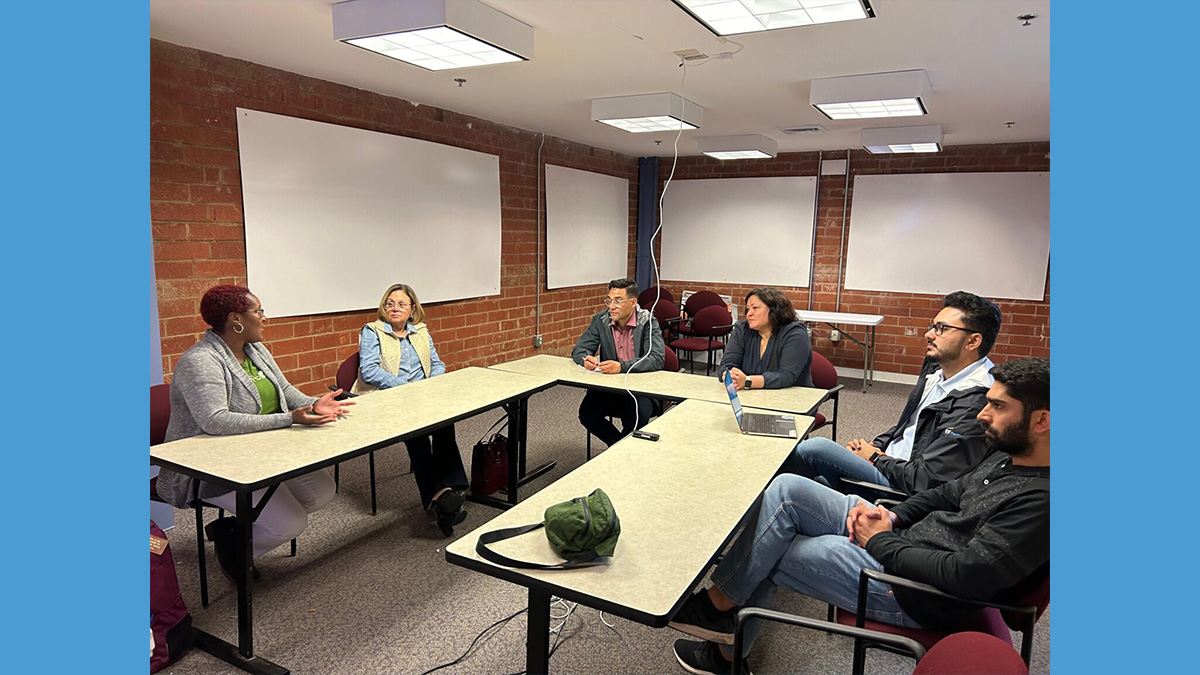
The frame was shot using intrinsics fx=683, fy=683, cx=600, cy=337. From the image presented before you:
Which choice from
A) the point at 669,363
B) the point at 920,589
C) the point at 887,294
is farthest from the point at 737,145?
the point at 920,589

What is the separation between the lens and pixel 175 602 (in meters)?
2.22

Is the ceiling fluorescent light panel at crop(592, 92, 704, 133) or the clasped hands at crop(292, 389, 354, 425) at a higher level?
the ceiling fluorescent light panel at crop(592, 92, 704, 133)

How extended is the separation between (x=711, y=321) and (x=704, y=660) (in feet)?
14.6

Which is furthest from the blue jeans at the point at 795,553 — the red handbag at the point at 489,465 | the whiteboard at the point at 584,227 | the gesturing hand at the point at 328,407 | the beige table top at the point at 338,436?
the whiteboard at the point at 584,227

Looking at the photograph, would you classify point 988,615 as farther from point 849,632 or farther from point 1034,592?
point 849,632

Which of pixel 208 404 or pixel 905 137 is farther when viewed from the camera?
pixel 905 137

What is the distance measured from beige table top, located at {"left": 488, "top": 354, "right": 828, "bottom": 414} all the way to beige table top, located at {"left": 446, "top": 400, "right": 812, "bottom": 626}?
0.39 m

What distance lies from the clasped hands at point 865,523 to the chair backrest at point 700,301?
203 inches

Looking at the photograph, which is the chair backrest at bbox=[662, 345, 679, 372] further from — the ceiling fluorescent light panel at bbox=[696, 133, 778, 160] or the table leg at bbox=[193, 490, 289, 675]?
the ceiling fluorescent light panel at bbox=[696, 133, 778, 160]

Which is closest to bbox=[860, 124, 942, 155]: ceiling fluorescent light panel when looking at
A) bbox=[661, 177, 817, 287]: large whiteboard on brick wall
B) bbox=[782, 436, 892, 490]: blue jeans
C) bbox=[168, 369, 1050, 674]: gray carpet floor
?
bbox=[661, 177, 817, 287]: large whiteboard on brick wall

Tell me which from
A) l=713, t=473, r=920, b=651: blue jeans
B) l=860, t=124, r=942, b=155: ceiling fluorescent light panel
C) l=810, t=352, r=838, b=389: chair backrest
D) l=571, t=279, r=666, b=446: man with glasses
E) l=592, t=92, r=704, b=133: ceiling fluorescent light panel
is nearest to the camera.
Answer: l=713, t=473, r=920, b=651: blue jeans

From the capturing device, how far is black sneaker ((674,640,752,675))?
2170mm

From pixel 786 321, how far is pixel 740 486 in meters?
1.63

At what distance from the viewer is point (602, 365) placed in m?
3.76
